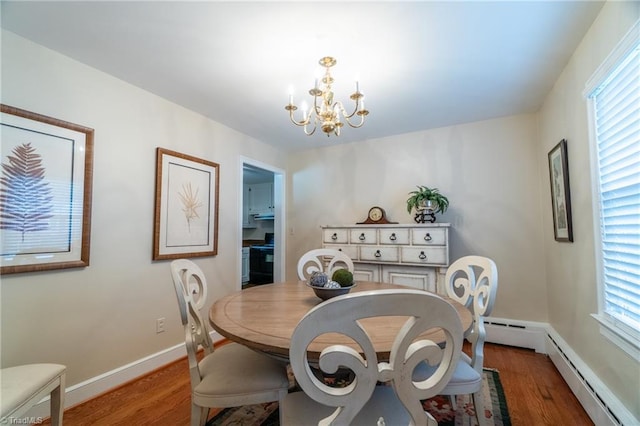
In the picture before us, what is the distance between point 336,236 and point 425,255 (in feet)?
3.32

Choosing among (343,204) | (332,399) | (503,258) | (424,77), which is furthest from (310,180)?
Result: (332,399)

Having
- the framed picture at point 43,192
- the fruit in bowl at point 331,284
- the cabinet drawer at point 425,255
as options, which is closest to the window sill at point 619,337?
the cabinet drawer at point 425,255

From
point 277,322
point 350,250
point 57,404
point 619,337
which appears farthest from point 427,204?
point 57,404

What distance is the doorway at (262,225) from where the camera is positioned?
159 inches

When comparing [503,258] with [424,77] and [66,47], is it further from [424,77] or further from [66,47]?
[66,47]

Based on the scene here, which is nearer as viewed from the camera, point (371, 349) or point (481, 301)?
point (371, 349)

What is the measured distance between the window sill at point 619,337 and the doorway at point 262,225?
320 cm

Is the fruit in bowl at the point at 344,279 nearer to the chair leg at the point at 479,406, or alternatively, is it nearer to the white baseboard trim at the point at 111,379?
the chair leg at the point at 479,406

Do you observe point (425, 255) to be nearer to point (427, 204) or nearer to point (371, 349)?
point (427, 204)

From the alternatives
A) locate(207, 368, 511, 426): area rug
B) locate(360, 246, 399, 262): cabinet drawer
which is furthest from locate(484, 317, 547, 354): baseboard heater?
locate(360, 246, 399, 262): cabinet drawer

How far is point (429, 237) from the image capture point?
2.71 meters

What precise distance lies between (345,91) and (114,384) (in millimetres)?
2888

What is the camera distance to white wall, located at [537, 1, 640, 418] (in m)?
1.38

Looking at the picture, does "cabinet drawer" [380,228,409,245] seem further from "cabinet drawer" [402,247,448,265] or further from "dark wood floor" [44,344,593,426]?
"dark wood floor" [44,344,593,426]
